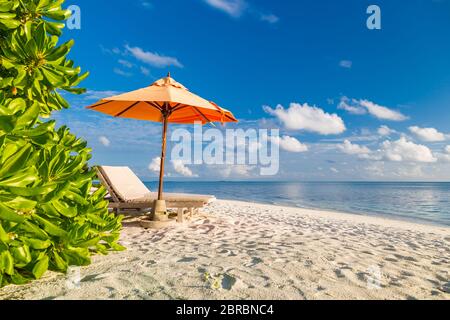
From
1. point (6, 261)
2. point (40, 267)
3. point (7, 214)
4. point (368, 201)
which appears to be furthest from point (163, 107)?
point (368, 201)

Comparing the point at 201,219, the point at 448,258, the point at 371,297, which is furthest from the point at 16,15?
the point at 448,258

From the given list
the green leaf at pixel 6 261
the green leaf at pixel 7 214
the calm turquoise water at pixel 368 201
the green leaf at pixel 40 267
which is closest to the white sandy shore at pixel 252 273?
the green leaf at pixel 40 267

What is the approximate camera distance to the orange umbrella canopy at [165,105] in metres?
4.82

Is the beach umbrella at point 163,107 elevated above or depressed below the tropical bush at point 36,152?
above

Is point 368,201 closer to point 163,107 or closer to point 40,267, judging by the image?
point 163,107

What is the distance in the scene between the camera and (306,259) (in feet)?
10.6

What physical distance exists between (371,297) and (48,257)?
266 cm

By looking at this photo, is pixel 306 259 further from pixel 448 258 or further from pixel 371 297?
pixel 448 258

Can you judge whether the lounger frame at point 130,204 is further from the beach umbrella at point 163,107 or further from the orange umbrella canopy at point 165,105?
the orange umbrella canopy at point 165,105

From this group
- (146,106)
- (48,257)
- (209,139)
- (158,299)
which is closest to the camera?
(158,299)

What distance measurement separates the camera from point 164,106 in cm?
588

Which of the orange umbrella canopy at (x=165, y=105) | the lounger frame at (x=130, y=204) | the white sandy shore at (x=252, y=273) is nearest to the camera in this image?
the white sandy shore at (x=252, y=273)

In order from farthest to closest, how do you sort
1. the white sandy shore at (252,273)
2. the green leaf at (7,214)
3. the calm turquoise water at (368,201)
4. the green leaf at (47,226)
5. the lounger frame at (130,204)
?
1. the calm turquoise water at (368,201)
2. the lounger frame at (130,204)
3. the white sandy shore at (252,273)
4. the green leaf at (47,226)
5. the green leaf at (7,214)

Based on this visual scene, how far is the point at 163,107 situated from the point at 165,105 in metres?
0.14
